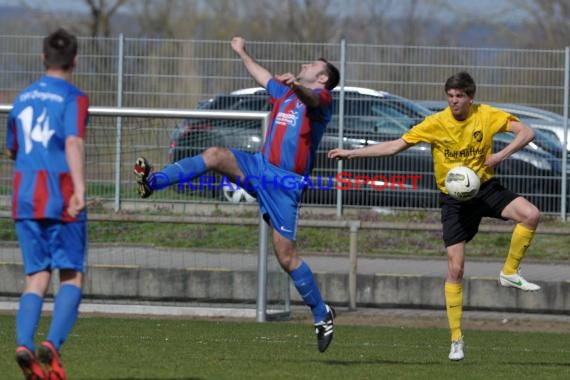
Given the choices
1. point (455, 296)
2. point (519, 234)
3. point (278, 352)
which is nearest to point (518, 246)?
point (519, 234)

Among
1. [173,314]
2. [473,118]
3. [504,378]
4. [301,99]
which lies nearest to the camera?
[504,378]

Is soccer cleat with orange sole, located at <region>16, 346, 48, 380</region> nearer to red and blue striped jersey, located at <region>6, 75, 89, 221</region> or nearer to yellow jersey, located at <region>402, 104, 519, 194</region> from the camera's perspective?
red and blue striped jersey, located at <region>6, 75, 89, 221</region>

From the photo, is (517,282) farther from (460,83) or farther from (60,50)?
(60,50)

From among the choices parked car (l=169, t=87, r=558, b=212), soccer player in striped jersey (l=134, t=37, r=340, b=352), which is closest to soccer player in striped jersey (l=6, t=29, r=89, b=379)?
soccer player in striped jersey (l=134, t=37, r=340, b=352)

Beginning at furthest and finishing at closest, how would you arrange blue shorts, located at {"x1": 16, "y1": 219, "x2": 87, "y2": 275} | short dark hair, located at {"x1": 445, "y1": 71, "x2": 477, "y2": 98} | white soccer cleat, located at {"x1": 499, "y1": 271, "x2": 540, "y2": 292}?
white soccer cleat, located at {"x1": 499, "y1": 271, "x2": 540, "y2": 292} → short dark hair, located at {"x1": 445, "y1": 71, "x2": 477, "y2": 98} → blue shorts, located at {"x1": 16, "y1": 219, "x2": 87, "y2": 275}

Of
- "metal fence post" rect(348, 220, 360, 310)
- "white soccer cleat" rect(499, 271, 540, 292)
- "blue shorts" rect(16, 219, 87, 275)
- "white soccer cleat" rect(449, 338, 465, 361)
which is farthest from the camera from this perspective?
"metal fence post" rect(348, 220, 360, 310)

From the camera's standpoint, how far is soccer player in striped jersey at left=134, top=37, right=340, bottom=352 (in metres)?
10.2

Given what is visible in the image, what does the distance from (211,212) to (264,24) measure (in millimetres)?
32217

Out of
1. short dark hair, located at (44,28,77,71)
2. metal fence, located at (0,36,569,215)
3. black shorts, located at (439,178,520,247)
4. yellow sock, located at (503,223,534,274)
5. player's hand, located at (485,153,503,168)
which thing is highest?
metal fence, located at (0,36,569,215)

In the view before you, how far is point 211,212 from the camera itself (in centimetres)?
1622

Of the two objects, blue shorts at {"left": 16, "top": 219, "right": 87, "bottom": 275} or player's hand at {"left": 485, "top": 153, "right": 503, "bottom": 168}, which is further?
player's hand at {"left": 485, "top": 153, "right": 503, "bottom": 168}

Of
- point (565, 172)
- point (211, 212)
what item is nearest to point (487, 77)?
point (565, 172)

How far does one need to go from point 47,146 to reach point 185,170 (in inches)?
102

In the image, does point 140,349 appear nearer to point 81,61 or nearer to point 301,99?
point 301,99
